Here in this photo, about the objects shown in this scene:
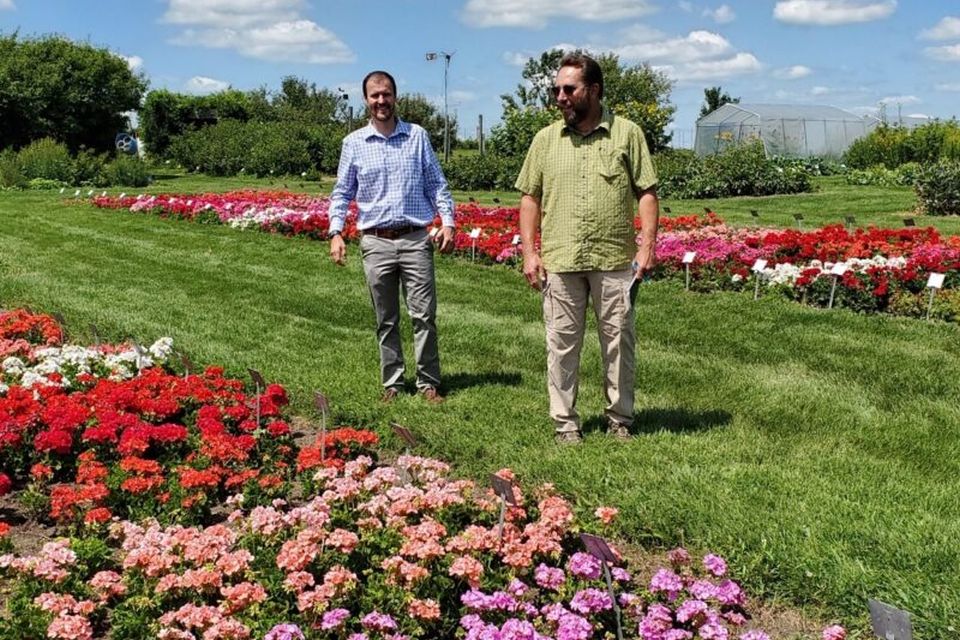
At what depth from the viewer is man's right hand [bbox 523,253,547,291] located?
4.20 meters

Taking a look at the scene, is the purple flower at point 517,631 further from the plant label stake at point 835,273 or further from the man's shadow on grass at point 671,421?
the plant label stake at point 835,273

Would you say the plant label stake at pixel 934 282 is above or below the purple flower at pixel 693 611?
above

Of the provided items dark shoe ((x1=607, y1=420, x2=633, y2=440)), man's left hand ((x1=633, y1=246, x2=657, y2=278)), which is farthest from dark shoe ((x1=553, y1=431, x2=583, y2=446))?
man's left hand ((x1=633, y1=246, x2=657, y2=278))

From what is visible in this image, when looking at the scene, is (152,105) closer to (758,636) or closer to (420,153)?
(420,153)

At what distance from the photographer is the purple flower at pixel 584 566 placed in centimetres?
301

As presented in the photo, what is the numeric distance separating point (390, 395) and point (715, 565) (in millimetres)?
2567

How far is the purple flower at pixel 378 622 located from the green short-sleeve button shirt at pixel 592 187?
1.94m

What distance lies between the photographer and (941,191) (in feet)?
50.7

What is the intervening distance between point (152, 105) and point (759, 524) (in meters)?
41.8

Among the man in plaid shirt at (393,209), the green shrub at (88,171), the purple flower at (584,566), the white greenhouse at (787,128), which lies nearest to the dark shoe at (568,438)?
the man in plaid shirt at (393,209)

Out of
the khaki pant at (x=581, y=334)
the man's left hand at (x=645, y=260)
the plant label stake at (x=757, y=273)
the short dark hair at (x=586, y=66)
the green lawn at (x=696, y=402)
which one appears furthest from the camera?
the plant label stake at (x=757, y=273)

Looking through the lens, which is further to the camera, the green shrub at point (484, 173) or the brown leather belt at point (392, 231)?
the green shrub at point (484, 173)

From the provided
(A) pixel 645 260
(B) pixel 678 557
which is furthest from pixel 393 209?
(B) pixel 678 557

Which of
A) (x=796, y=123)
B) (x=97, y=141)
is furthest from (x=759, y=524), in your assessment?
(x=97, y=141)
